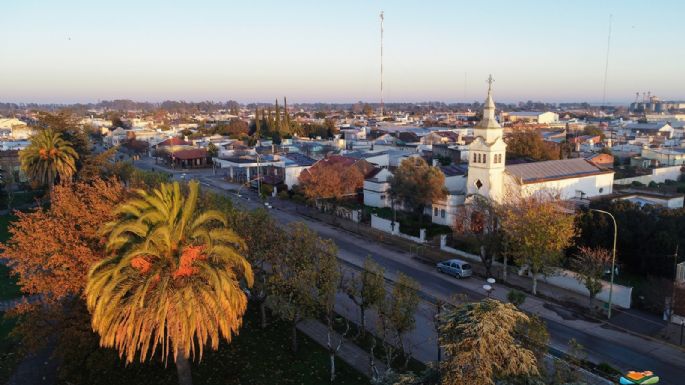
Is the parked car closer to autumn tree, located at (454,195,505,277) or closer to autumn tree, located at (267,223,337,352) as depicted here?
autumn tree, located at (454,195,505,277)

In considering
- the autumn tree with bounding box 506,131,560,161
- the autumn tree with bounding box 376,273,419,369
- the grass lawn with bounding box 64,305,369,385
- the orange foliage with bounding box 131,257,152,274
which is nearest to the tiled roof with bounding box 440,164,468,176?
the autumn tree with bounding box 506,131,560,161

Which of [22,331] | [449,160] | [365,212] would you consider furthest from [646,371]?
[449,160]

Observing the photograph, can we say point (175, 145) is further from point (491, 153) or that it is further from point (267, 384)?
point (267, 384)

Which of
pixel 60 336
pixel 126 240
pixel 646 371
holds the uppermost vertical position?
pixel 126 240

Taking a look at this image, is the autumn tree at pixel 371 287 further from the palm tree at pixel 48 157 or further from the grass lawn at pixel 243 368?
the palm tree at pixel 48 157

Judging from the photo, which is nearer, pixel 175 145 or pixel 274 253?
pixel 274 253

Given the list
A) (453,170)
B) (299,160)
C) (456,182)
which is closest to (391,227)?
(456,182)
